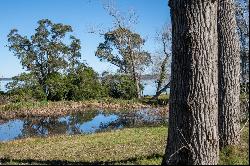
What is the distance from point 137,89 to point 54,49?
1182 cm

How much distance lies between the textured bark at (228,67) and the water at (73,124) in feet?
50.3

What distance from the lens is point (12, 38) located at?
52.3 m

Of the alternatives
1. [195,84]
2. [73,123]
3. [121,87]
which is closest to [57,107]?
[73,123]

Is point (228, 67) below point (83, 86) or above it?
below

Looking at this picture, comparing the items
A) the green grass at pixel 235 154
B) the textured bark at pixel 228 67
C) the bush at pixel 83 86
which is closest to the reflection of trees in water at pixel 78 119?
the bush at pixel 83 86

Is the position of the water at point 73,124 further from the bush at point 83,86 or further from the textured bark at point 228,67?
the textured bark at point 228,67

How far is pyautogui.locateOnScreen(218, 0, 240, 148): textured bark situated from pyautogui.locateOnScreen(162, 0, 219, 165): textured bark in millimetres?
2681

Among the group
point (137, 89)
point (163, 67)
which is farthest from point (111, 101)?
point (163, 67)

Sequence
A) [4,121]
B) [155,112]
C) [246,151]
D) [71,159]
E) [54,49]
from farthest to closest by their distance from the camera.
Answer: [54,49] → [155,112] → [4,121] → [71,159] → [246,151]

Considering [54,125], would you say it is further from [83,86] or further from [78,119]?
[83,86]

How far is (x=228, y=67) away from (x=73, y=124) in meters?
20.5

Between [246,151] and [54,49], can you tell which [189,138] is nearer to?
[246,151]

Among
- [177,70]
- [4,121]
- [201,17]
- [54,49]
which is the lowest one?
[4,121]

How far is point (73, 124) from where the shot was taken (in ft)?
98.2
